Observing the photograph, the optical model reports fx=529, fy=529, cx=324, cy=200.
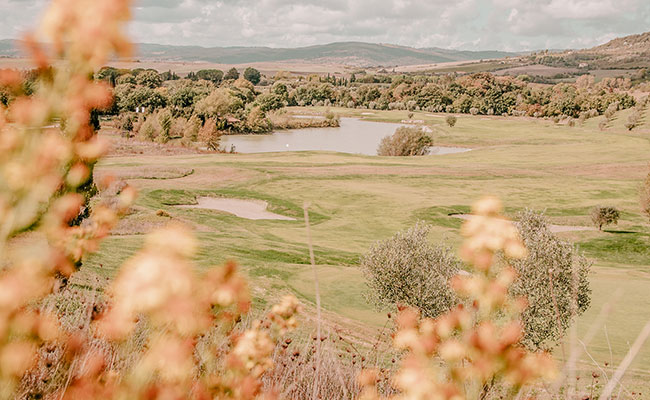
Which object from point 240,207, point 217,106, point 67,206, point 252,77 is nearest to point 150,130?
point 217,106

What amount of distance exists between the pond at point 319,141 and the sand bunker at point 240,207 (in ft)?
96.7

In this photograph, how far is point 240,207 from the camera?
2827cm

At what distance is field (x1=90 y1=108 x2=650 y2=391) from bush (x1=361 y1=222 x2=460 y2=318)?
0.86 metres

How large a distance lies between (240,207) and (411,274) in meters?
16.5

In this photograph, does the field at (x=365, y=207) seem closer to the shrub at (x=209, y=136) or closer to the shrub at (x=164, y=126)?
the shrub at (x=209, y=136)

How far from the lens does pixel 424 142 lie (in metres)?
58.5

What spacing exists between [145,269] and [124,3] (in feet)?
1.46

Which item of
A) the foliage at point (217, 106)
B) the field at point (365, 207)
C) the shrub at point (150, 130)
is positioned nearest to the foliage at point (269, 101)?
the foliage at point (217, 106)

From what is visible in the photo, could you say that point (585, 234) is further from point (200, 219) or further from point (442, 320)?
point (442, 320)

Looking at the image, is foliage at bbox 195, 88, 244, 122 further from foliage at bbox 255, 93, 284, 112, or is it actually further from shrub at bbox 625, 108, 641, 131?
shrub at bbox 625, 108, 641, 131

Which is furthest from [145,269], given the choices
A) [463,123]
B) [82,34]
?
[463,123]

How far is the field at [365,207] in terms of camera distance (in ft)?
46.9

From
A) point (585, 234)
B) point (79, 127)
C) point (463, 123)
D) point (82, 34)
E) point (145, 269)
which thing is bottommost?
Result: point (463, 123)

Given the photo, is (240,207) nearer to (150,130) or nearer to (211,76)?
(150,130)
